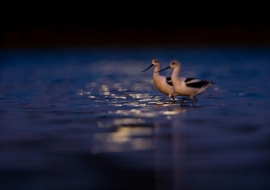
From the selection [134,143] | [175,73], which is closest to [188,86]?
[175,73]

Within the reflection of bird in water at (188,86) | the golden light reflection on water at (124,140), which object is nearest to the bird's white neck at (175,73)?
the reflection of bird in water at (188,86)

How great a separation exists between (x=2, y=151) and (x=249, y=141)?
317 cm

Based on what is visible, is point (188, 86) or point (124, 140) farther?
point (188, 86)

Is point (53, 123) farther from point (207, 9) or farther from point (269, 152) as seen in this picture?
point (207, 9)

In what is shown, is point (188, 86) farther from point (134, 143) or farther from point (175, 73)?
point (134, 143)

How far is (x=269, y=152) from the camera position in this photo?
31.1 ft

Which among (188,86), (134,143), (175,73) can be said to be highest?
(175,73)

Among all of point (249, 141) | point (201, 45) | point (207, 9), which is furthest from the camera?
point (207, 9)

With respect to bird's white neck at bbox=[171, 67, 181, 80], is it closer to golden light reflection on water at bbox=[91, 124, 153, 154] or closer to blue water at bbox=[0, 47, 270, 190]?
blue water at bbox=[0, 47, 270, 190]

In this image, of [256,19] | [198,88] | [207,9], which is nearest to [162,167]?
[198,88]

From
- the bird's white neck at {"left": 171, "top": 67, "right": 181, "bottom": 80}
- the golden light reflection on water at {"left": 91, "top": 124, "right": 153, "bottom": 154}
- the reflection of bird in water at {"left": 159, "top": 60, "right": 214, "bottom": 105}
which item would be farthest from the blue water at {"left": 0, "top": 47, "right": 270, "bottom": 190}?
the bird's white neck at {"left": 171, "top": 67, "right": 181, "bottom": 80}

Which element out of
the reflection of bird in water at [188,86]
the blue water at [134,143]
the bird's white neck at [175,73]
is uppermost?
the bird's white neck at [175,73]

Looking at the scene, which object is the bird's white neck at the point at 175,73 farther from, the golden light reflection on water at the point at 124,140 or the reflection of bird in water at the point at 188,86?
the golden light reflection on water at the point at 124,140

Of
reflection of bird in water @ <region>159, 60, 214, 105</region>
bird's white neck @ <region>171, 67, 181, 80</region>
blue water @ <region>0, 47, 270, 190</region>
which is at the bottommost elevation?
blue water @ <region>0, 47, 270, 190</region>
